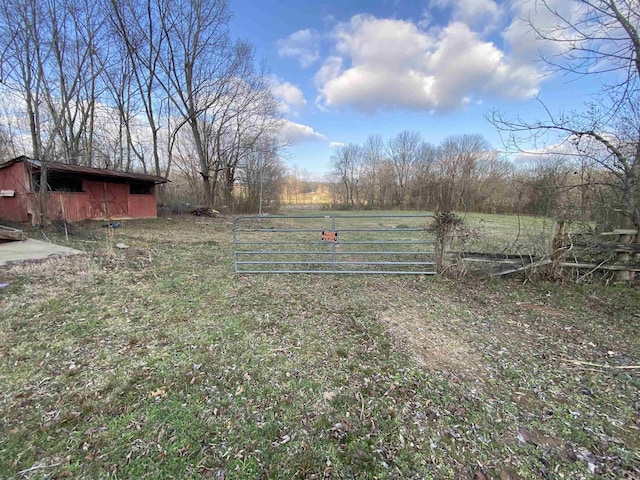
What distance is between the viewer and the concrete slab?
18.9 ft

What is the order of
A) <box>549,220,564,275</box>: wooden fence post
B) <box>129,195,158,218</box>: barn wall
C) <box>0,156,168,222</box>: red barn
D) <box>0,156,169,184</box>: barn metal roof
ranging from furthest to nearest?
<box>129,195,158,218</box>: barn wall < <box>0,156,168,222</box>: red barn < <box>0,156,169,184</box>: barn metal roof < <box>549,220,564,275</box>: wooden fence post

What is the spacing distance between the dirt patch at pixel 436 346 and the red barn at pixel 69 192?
46.1ft

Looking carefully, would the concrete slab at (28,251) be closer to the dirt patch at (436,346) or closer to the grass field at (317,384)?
the grass field at (317,384)

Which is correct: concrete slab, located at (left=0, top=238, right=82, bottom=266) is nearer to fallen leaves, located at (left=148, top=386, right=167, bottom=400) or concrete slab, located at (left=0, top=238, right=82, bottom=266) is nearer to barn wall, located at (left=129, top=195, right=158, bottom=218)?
fallen leaves, located at (left=148, top=386, right=167, bottom=400)

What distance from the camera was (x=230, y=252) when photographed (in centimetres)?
761

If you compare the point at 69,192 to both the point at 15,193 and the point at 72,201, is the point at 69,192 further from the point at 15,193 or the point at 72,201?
the point at 15,193

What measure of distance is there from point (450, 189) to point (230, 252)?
30291 millimetres

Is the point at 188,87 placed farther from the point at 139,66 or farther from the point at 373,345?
the point at 373,345

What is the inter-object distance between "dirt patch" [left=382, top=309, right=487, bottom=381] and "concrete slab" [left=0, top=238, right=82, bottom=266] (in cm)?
742

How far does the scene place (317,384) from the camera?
234 centimetres

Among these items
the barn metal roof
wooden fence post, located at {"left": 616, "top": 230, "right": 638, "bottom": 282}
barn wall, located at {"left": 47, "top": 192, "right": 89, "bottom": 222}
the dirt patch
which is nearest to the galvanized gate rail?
the dirt patch

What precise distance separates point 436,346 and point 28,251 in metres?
8.94

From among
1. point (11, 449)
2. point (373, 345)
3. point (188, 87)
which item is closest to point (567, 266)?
point (373, 345)

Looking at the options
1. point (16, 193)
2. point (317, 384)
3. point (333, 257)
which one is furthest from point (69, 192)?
point (317, 384)
